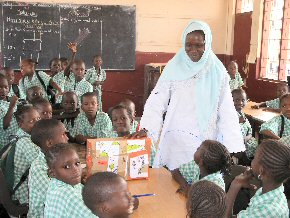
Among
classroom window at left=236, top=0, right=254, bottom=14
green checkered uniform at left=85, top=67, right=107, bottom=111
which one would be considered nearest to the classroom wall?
classroom window at left=236, top=0, right=254, bottom=14

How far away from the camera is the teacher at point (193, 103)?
2.26m

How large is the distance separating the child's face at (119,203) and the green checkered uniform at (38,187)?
2.17ft

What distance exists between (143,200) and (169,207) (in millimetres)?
150

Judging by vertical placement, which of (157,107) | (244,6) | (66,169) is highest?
(244,6)

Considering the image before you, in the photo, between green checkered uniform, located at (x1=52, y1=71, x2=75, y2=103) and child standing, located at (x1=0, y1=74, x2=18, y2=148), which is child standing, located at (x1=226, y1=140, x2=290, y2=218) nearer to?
child standing, located at (x1=0, y1=74, x2=18, y2=148)

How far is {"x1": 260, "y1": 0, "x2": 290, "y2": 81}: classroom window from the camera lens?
6.41 metres

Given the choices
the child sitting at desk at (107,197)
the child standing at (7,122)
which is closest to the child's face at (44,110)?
the child standing at (7,122)

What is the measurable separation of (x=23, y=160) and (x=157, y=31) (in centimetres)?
567

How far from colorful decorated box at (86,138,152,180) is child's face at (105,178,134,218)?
2.00 ft

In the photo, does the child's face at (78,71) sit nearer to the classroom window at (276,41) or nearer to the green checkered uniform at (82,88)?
the green checkered uniform at (82,88)

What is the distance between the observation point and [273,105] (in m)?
5.02

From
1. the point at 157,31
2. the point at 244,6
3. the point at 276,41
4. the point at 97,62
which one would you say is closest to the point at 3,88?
the point at 97,62

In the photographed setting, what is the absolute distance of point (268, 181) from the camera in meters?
1.71

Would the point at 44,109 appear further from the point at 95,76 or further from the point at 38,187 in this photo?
the point at 95,76
